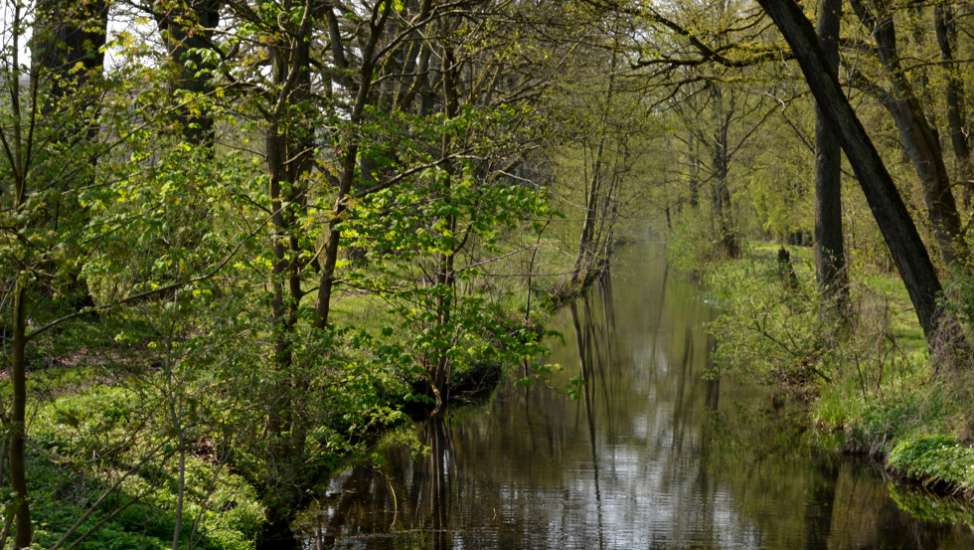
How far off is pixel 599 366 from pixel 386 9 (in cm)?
1199

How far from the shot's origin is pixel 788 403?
54.5 ft

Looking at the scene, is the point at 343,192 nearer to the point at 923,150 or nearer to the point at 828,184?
the point at 828,184

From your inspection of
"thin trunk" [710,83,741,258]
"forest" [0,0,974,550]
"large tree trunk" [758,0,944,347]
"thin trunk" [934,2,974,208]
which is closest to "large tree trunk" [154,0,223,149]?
"forest" [0,0,974,550]

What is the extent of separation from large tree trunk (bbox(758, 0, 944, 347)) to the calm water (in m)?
2.59

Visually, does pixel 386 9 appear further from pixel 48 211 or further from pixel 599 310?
pixel 599 310

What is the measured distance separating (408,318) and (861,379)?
7.28m

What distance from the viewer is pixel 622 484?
12156mm

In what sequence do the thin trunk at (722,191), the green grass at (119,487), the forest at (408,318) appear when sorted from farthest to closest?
the thin trunk at (722,191)
the green grass at (119,487)
the forest at (408,318)

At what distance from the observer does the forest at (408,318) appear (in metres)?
5.86

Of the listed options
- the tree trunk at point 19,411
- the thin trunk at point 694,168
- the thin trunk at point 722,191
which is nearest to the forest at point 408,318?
the tree trunk at point 19,411

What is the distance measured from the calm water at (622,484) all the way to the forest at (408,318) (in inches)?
2.4

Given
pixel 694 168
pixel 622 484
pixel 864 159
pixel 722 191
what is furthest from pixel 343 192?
pixel 694 168

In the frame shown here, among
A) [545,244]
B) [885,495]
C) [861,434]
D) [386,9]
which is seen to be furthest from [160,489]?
[545,244]

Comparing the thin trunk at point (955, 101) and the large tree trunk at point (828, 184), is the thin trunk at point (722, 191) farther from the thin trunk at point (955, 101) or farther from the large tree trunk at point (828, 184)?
the large tree trunk at point (828, 184)
